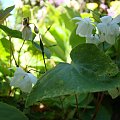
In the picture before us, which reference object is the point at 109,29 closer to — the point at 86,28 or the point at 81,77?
the point at 86,28

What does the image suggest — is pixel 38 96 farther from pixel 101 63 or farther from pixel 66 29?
pixel 66 29

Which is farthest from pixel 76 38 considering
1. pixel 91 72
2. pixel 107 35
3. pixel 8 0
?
pixel 91 72

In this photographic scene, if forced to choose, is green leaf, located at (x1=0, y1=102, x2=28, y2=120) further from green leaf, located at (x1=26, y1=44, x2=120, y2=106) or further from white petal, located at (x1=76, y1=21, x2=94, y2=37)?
white petal, located at (x1=76, y1=21, x2=94, y2=37)

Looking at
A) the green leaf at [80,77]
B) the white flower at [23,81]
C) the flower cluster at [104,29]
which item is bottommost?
the white flower at [23,81]

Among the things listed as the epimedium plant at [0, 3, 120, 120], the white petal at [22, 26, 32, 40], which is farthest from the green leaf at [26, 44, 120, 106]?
the white petal at [22, 26, 32, 40]

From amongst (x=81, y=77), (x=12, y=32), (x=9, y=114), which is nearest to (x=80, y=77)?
(x=81, y=77)

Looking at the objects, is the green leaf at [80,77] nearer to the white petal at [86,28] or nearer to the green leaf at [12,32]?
the white petal at [86,28]

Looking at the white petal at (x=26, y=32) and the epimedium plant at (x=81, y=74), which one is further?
the white petal at (x=26, y=32)

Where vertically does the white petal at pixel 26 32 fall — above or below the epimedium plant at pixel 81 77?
above

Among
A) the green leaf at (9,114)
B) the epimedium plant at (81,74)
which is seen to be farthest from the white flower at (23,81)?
the green leaf at (9,114)
